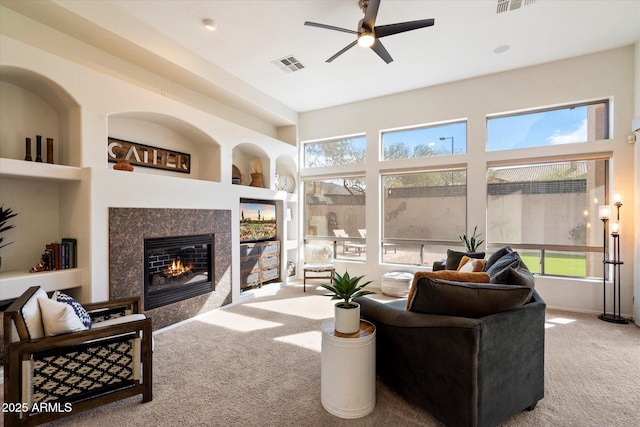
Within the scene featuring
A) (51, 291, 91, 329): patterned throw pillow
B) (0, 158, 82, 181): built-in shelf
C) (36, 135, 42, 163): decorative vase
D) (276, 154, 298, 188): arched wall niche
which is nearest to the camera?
(51, 291, 91, 329): patterned throw pillow

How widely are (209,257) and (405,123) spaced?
4.08 meters

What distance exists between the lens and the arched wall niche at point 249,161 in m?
5.53

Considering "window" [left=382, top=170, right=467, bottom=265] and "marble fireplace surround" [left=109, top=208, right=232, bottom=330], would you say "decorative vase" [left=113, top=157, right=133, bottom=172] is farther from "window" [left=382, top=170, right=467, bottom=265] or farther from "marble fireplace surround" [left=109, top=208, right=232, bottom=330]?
"window" [left=382, top=170, right=467, bottom=265]

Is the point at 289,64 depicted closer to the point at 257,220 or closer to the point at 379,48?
the point at 379,48

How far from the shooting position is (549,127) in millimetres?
4477

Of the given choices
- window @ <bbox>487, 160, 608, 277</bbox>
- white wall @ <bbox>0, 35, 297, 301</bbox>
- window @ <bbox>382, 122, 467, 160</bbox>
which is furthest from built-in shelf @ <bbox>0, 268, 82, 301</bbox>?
window @ <bbox>487, 160, 608, 277</bbox>

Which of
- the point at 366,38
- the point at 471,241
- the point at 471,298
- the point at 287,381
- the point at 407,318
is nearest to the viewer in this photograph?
the point at 471,298

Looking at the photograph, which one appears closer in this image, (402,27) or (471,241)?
(402,27)

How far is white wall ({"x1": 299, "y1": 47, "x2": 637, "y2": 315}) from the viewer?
4012mm

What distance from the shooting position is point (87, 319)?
89.4 inches

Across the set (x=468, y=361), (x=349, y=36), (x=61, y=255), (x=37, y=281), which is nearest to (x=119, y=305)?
(x=37, y=281)

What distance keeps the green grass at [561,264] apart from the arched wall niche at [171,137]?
200 inches

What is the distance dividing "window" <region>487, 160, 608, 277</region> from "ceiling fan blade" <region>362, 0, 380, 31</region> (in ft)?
10.7

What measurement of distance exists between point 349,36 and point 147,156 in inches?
123
